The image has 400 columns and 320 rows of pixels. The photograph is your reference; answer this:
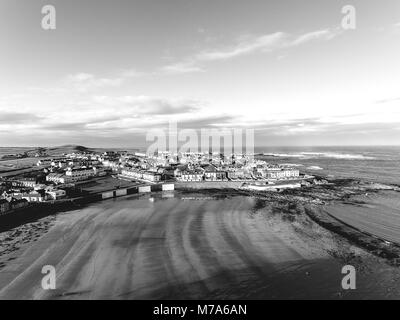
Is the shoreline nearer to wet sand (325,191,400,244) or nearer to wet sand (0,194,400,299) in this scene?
wet sand (325,191,400,244)

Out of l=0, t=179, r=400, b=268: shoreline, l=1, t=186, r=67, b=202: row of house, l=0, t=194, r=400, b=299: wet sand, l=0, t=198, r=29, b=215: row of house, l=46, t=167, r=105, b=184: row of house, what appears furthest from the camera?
l=46, t=167, r=105, b=184: row of house

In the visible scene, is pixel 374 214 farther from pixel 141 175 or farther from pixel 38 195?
pixel 141 175

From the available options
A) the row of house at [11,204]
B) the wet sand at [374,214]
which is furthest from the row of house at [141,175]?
the wet sand at [374,214]

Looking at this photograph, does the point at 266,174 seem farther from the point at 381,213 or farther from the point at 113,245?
the point at 113,245

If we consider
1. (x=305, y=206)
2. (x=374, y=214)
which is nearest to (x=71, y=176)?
(x=305, y=206)

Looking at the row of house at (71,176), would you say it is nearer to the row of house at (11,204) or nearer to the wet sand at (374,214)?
the row of house at (11,204)

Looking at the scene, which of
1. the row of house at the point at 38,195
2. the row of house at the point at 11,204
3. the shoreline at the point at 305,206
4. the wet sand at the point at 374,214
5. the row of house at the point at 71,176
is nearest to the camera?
the shoreline at the point at 305,206

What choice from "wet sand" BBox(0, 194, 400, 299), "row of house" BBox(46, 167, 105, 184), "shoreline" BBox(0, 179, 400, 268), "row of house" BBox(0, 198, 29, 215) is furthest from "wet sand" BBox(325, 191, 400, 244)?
"row of house" BBox(46, 167, 105, 184)

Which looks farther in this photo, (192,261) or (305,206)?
(305,206)
